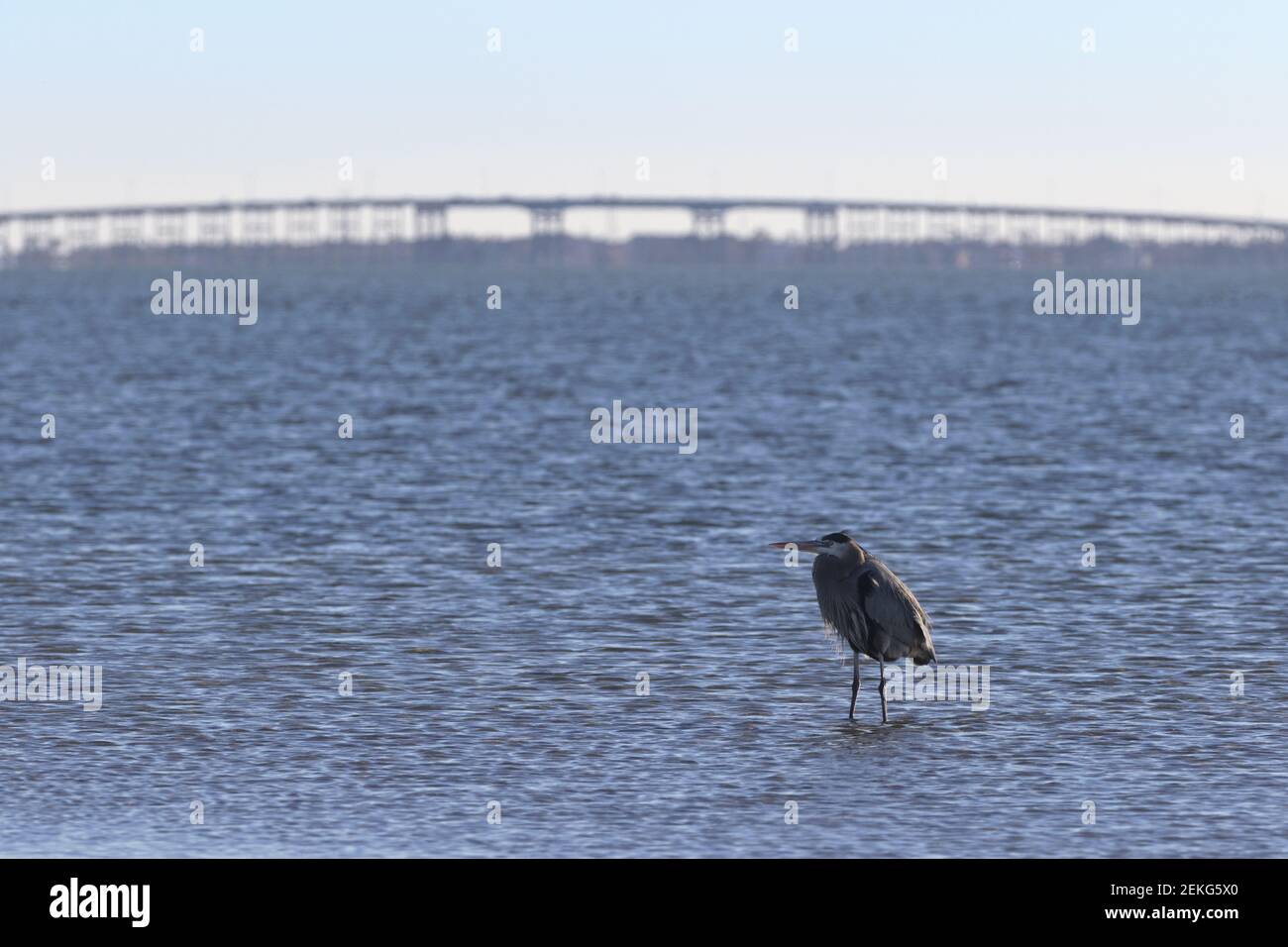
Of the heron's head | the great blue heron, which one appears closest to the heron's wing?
the great blue heron

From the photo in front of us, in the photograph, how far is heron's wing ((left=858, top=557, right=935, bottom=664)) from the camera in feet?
58.8

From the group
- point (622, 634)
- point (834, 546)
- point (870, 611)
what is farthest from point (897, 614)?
point (622, 634)

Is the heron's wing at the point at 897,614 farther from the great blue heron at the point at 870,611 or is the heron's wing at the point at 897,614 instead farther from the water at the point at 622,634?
the water at the point at 622,634

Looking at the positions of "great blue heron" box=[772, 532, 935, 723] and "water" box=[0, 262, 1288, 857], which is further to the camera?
"great blue heron" box=[772, 532, 935, 723]

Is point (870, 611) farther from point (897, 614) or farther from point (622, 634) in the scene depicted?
point (622, 634)

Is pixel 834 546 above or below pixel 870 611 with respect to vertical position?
above

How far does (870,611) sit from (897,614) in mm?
235

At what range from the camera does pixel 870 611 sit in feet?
59.1

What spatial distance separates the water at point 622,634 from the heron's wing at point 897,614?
73 cm

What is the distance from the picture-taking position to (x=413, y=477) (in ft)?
136

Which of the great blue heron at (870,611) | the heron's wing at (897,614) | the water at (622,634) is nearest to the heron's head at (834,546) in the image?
the great blue heron at (870,611)

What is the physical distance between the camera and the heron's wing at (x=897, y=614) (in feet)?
58.8

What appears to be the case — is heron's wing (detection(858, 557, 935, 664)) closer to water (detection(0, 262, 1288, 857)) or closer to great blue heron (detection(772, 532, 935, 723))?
great blue heron (detection(772, 532, 935, 723))

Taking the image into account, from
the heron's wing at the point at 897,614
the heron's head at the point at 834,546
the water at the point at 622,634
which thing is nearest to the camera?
the water at the point at 622,634
